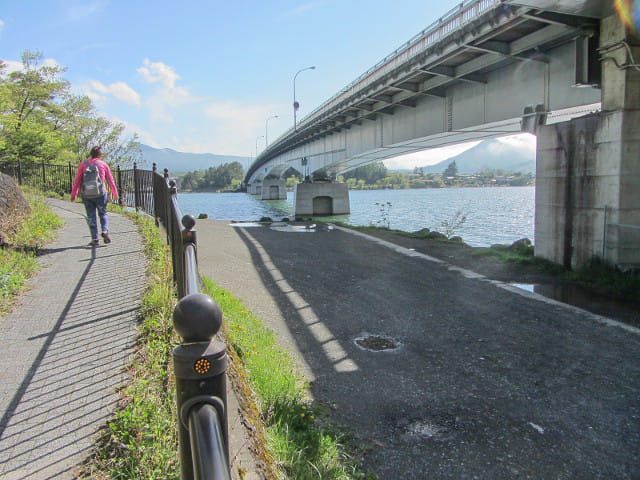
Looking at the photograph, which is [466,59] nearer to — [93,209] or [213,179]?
[93,209]

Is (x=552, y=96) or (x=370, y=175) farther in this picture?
(x=370, y=175)

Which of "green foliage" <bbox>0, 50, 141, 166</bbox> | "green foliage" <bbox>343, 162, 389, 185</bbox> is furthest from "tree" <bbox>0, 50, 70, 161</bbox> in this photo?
"green foliage" <bbox>343, 162, 389, 185</bbox>

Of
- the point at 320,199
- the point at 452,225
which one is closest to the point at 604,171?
the point at 452,225

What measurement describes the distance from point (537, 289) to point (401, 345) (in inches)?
182

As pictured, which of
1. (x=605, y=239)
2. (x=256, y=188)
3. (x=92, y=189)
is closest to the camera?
(x=92, y=189)

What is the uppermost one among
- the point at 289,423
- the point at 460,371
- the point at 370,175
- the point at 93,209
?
the point at 370,175

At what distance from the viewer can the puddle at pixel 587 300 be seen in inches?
299

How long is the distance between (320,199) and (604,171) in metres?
35.9

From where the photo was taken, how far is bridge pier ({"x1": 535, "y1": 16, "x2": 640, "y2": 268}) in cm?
970

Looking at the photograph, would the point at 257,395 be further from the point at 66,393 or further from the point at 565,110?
the point at 565,110

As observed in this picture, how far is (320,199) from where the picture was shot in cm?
4534

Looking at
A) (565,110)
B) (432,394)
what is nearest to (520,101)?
(565,110)

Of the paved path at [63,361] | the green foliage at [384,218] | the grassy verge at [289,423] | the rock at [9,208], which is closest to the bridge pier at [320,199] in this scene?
the green foliage at [384,218]

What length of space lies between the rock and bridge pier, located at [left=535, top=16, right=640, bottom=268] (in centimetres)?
1149
